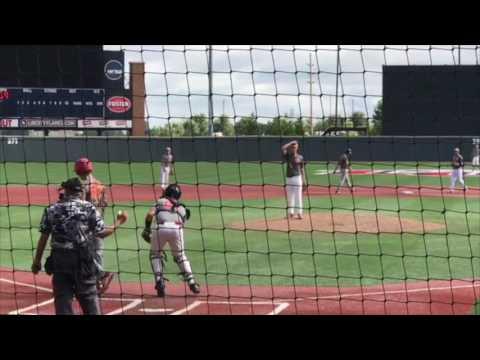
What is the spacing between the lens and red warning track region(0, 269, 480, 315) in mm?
8672

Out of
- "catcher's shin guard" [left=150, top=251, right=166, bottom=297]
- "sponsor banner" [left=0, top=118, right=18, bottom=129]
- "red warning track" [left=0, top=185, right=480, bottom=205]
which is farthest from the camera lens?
"red warning track" [left=0, top=185, right=480, bottom=205]

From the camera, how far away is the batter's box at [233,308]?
8.60 m

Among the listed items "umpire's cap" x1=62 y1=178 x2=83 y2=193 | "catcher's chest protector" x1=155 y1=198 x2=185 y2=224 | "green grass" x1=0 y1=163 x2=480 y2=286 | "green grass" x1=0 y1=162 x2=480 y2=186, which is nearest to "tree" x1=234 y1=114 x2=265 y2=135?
"green grass" x1=0 y1=163 x2=480 y2=286

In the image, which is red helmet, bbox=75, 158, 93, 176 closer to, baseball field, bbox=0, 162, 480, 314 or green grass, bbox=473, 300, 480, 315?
baseball field, bbox=0, 162, 480, 314

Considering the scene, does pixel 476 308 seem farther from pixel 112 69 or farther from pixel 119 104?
pixel 119 104

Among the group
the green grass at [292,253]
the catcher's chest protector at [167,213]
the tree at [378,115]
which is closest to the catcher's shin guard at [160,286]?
the catcher's chest protector at [167,213]

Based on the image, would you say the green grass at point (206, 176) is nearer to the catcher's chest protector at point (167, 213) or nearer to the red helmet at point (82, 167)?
the catcher's chest protector at point (167, 213)

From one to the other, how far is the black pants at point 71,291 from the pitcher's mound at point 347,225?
830cm
